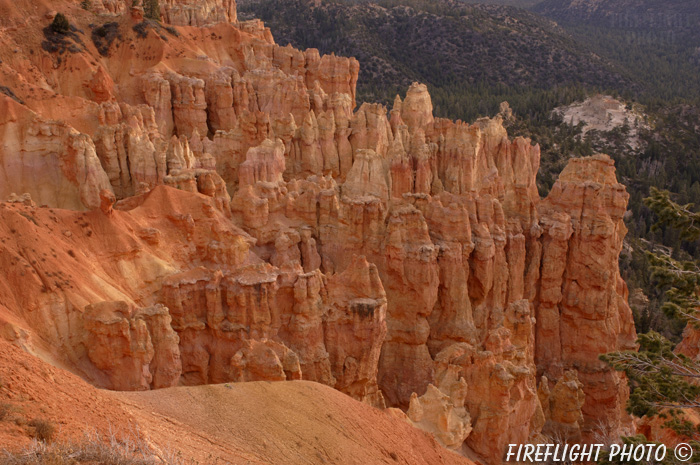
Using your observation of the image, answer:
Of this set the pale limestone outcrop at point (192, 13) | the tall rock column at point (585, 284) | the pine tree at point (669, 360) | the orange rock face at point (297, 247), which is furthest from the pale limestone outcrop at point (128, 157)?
the pale limestone outcrop at point (192, 13)

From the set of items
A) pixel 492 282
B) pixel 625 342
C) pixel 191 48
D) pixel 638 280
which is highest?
pixel 191 48

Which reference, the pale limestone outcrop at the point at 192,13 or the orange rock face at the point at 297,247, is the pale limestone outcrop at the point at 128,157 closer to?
the orange rock face at the point at 297,247

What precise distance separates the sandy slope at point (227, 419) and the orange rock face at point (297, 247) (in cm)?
193

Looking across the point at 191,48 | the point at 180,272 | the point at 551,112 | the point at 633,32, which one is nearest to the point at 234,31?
the point at 191,48

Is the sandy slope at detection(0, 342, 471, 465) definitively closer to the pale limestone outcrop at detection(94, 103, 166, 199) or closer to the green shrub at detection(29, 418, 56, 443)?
the green shrub at detection(29, 418, 56, 443)

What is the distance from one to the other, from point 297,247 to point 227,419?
1276cm

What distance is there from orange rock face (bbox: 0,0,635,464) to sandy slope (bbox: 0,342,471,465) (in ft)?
6.34

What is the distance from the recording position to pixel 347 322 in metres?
22.0

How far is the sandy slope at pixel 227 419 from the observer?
37.7 ft

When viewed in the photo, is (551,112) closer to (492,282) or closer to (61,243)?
(492,282)

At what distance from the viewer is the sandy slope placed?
37.7 feet

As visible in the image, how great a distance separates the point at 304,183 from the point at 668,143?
60507mm

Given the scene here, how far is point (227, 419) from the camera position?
14766 millimetres

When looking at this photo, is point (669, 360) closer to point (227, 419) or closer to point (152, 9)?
point (227, 419)
